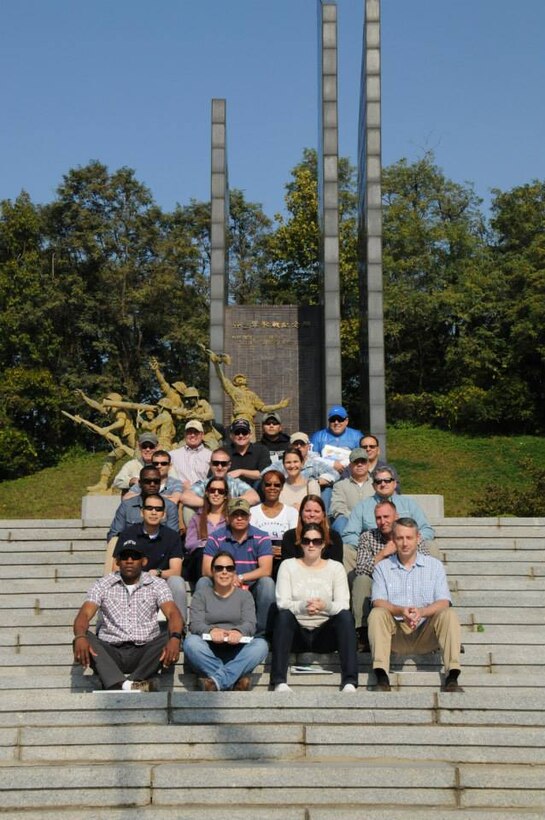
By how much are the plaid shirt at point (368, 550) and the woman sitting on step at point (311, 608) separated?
48 cm

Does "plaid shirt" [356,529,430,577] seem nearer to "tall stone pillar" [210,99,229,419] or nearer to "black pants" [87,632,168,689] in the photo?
"black pants" [87,632,168,689]

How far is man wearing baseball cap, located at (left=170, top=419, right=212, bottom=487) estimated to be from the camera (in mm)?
11469

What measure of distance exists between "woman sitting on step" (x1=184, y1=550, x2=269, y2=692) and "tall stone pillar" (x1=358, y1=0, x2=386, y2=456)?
9323 millimetres

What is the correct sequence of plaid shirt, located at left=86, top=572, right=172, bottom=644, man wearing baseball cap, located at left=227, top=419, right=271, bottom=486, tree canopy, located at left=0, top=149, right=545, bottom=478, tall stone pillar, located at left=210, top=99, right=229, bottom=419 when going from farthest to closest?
tree canopy, located at left=0, top=149, right=545, bottom=478, tall stone pillar, located at left=210, top=99, right=229, bottom=419, man wearing baseball cap, located at left=227, top=419, right=271, bottom=486, plaid shirt, located at left=86, top=572, right=172, bottom=644

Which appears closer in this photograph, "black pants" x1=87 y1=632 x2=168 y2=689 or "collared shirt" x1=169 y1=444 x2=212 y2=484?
"black pants" x1=87 y1=632 x2=168 y2=689

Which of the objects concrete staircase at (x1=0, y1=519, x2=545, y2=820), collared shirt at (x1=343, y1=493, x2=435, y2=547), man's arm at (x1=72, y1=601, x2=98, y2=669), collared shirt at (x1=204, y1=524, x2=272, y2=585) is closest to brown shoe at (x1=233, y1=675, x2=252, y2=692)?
concrete staircase at (x1=0, y1=519, x2=545, y2=820)

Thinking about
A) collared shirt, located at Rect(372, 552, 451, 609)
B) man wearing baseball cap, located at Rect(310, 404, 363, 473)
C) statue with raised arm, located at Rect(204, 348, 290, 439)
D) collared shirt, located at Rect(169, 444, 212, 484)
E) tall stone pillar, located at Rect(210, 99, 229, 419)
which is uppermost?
tall stone pillar, located at Rect(210, 99, 229, 419)

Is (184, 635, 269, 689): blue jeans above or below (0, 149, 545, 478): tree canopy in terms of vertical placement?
below

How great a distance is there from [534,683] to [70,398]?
2635 centimetres

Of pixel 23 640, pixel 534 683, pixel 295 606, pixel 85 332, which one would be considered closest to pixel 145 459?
pixel 23 640

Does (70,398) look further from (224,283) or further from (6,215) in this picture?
(224,283)

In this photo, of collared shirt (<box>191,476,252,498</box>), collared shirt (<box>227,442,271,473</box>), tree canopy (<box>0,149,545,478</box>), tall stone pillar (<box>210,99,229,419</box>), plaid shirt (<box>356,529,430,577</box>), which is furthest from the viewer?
tree canopy (<box>0,149,545,478</box>)

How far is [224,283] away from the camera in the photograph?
1802 centimetres

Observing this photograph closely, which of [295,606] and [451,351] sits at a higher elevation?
[451,351]
